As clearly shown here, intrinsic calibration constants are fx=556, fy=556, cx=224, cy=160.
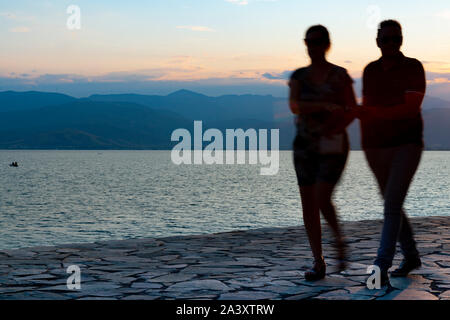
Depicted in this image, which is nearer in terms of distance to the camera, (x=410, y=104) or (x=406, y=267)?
(x=410, y=104)

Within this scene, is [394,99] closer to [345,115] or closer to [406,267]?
[345,115]

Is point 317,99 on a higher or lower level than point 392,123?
higher

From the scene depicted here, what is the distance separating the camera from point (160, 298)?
417 centimetres

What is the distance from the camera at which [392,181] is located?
14.0 ft

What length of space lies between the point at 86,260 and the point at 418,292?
3.56 metres

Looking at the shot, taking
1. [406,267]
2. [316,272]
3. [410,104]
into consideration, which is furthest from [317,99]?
[406,267]

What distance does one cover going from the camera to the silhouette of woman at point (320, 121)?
164 inches

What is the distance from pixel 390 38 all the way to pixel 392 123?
26.0 inches

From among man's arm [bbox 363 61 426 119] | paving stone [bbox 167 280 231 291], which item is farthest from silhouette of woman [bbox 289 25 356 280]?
paving stone [bbox 167 280 231 291]

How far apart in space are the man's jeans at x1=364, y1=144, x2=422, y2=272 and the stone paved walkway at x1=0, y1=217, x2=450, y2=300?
1.10 ft
